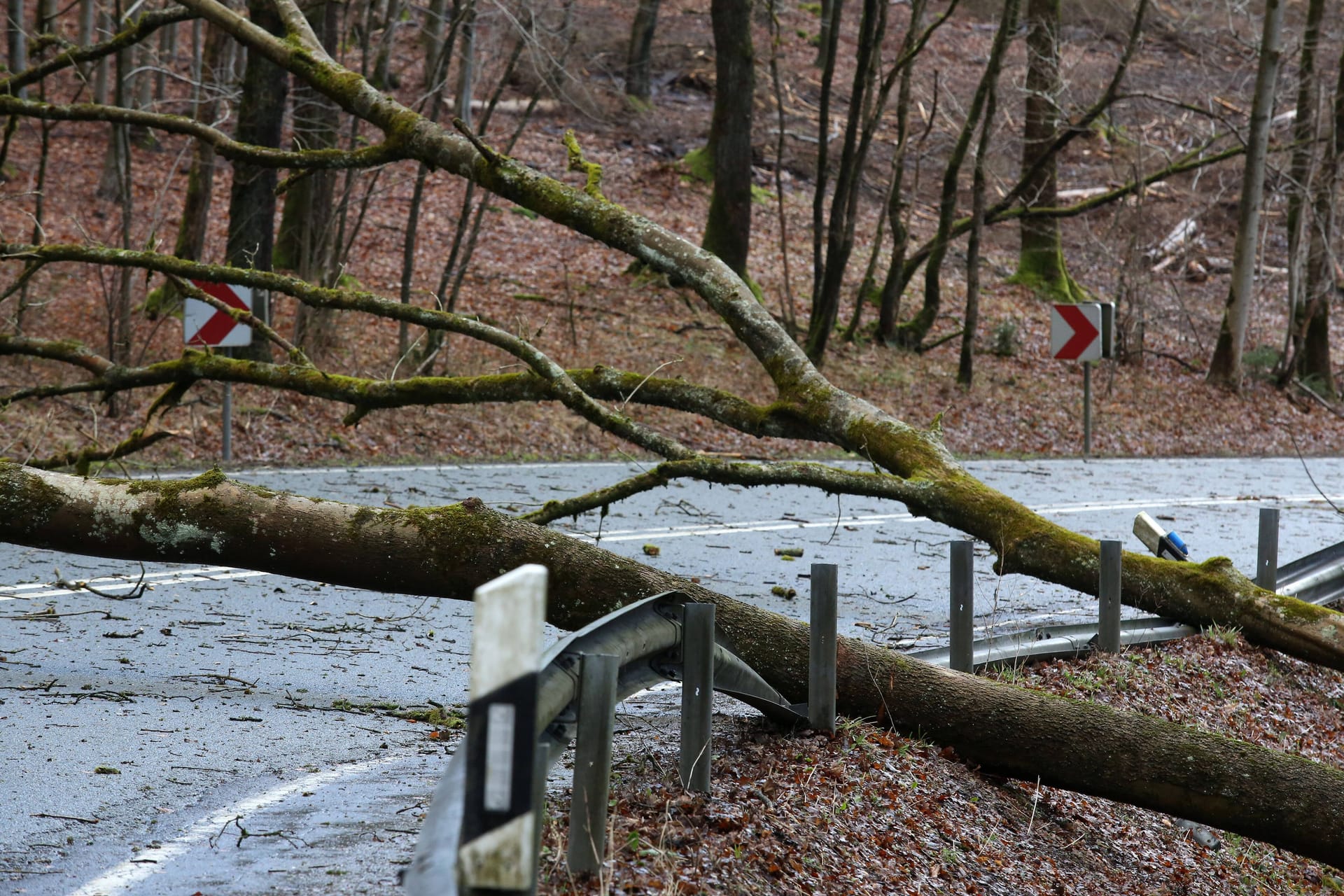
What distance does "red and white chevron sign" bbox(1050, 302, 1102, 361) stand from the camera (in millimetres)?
20938

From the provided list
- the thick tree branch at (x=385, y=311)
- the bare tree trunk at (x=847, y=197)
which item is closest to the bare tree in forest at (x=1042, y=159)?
the bare tree trunk at (x=847, y=197)

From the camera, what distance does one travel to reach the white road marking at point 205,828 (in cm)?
400

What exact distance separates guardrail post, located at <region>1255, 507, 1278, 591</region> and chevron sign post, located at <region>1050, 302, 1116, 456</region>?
446 inches

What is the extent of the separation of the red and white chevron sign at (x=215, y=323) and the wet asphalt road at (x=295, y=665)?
2.34 m

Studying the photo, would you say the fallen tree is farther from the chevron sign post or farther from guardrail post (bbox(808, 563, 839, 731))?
the chevron sign post

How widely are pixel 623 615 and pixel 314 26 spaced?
1674cm

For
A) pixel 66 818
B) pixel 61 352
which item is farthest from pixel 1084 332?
pixel 66 818

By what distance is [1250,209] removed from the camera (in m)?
24.7

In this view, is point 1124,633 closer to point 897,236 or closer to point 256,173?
point 256,173

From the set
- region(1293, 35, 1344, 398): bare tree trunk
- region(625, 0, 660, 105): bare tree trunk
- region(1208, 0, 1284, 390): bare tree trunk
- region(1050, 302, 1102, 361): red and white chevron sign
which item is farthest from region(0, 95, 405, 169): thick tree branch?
region(625, 0, 660, 105): bare tree trunk

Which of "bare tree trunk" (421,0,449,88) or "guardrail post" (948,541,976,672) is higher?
"bare tree trunk" (421,0,449,88)

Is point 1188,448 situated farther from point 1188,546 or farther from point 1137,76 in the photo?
point 1137,76

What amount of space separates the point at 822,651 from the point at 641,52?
3214cm

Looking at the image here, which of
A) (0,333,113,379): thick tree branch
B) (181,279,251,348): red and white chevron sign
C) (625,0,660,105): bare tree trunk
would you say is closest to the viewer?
(0,333,113,379): thick tree branch
